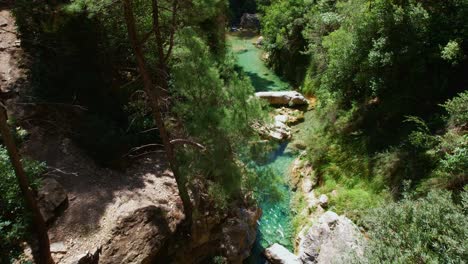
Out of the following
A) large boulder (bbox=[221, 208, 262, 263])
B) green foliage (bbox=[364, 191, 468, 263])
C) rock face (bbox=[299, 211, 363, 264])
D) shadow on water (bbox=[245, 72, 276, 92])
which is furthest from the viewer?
shadow on water (bbox=[245, 72, 276, 92])

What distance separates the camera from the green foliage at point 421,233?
5.98 m

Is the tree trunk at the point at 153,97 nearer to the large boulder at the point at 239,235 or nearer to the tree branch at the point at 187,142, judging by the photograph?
the tree branch at the point at 187,142

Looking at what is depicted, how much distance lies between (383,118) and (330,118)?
2301 millimetres

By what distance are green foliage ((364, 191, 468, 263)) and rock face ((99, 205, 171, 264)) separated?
4.73m

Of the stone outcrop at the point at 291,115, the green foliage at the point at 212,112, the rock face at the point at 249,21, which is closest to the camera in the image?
the green foliage at the point at 212,112

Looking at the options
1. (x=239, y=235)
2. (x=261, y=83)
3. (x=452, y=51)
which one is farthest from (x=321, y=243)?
(x=261, y=83)

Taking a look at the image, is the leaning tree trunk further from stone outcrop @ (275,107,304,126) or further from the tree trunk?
stone outcrop @ (275,107,304,126)

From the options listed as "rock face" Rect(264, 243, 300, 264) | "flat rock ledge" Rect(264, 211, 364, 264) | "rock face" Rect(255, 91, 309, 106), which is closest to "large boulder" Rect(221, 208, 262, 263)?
"rock face" Rect(264, 243, 300, 264)

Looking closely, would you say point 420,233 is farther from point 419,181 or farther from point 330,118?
point 330,118

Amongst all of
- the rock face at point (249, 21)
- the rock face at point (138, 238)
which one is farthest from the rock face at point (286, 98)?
the rock face at point (249, 21)

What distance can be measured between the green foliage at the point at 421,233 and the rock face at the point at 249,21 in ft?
102

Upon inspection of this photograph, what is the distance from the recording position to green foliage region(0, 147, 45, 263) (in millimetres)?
6732

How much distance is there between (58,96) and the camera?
10.4 metres

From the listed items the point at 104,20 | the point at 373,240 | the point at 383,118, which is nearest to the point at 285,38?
the point at 383,118
